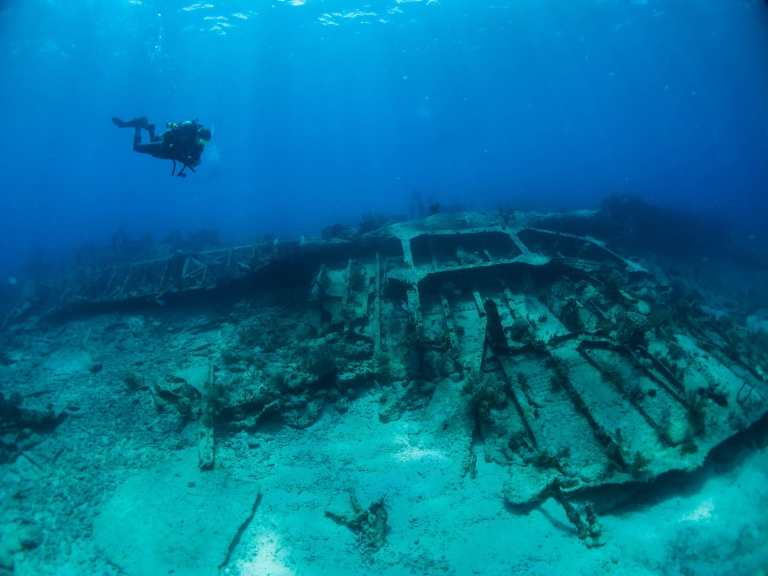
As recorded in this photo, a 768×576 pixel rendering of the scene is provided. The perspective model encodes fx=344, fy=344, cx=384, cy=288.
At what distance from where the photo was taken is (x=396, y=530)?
5680mm

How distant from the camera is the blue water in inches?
1902

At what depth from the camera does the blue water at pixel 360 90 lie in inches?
1902

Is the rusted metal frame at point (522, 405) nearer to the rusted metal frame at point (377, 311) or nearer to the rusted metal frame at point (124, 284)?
the rusted metal frame at point (377, 311)

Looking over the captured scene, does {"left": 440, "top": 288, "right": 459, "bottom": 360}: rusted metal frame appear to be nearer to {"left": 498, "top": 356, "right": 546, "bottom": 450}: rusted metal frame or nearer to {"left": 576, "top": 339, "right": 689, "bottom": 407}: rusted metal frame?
{"left": 498, "top": 356, "right": 546, "bottom": 450}: rusted metal frame

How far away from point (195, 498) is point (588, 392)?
8.01m

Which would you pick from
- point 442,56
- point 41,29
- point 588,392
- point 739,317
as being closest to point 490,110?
point 442,56

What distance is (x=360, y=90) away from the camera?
3814 inches

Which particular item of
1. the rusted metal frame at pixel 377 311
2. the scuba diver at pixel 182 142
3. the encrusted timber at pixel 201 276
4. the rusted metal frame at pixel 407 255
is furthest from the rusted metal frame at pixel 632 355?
the scuba diver at pixel 182 142

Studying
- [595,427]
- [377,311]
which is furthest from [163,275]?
[595,427]

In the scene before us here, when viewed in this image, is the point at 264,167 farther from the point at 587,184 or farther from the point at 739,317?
the point at 739,317

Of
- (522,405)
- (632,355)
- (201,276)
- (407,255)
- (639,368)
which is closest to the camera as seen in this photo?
(522,405)

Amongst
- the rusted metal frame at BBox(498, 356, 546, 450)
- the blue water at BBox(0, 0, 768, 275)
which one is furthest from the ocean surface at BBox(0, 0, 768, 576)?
the blue water at BBox(0, 0, 768, 275)

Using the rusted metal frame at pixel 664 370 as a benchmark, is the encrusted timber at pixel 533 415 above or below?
below

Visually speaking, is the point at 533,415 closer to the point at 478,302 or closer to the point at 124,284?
the point at 478,302
